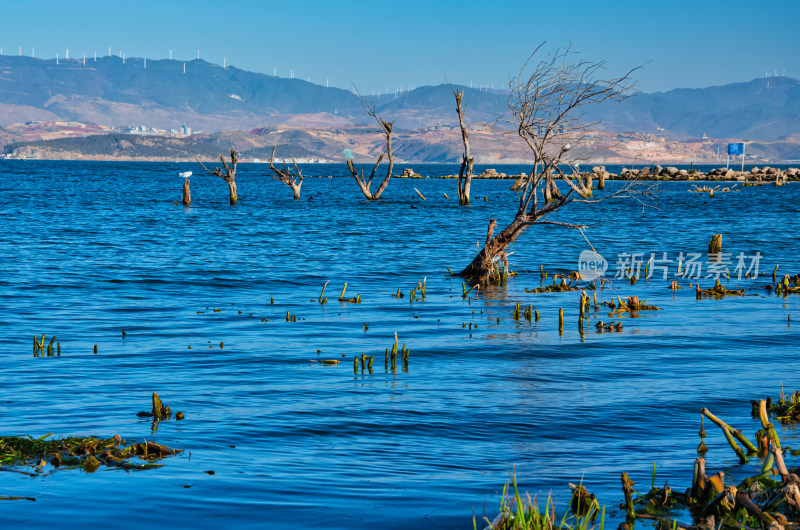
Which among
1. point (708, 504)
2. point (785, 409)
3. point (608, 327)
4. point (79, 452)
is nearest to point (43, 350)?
point (79, 452)

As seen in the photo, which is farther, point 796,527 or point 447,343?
point 447,343

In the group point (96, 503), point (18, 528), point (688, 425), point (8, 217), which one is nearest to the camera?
point (18, 528)

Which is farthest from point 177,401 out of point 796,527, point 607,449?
point 796,527

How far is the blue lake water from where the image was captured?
302 inches

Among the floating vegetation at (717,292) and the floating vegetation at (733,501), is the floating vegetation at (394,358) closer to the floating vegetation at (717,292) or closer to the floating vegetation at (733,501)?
the floating vegetation at (733,501)

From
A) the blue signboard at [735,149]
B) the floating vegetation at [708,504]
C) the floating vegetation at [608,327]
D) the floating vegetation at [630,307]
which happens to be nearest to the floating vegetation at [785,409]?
the floating vegetation at [708,504]

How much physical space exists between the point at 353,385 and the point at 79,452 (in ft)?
15.7

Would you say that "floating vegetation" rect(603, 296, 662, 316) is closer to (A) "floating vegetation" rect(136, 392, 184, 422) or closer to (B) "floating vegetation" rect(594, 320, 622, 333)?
(B) "floating vegetation" rect(594, 320, 622, 333)

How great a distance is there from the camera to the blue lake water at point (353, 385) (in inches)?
302

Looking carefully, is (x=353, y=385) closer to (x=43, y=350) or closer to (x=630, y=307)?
(x=43, y=350)

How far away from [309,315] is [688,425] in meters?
10.8

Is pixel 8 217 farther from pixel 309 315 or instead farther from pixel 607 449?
pixel 607 449

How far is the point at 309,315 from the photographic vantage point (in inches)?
763

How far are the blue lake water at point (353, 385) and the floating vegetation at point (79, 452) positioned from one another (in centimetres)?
17
